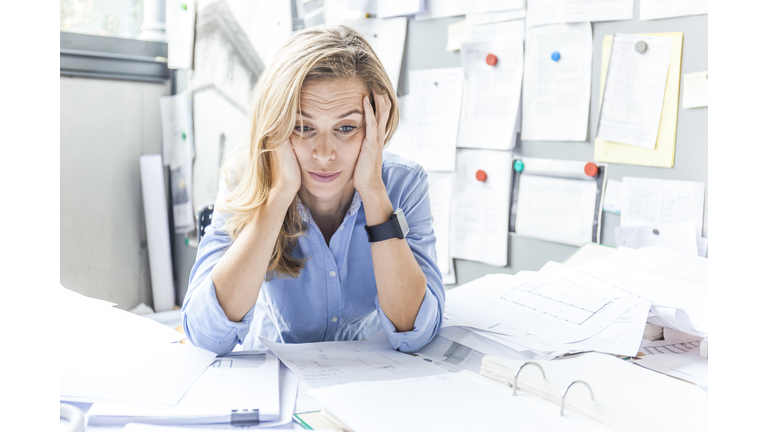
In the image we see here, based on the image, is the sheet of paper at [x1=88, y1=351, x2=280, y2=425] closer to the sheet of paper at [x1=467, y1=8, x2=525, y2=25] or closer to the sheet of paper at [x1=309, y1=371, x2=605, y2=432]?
the sheet of paper at [x1=309, y1=371, x2=605, y2=432]

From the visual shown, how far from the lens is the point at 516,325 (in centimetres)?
91

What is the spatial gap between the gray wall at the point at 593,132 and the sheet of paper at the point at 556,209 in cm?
3

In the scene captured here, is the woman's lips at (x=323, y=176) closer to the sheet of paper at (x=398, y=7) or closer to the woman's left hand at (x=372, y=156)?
Answer: the woman's left hand at (x=372, y=156)

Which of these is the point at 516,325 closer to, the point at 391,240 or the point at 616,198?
the point at 391,240

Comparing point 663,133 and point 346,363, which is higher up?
point 663,133

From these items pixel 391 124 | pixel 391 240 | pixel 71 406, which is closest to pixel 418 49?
pixel 391 124

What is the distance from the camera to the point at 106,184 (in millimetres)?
2086

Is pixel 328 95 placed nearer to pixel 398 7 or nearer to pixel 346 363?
pixel 346 363

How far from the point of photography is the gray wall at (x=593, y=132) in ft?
3.76

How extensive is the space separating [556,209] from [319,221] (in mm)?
653

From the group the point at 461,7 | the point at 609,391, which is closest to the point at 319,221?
the point at 609,391

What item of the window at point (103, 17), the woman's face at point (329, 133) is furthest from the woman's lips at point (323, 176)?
the window at point (103, 17)

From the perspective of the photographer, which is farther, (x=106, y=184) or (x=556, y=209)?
(x=106, y=184)

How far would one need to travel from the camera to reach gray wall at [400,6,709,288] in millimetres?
1145
